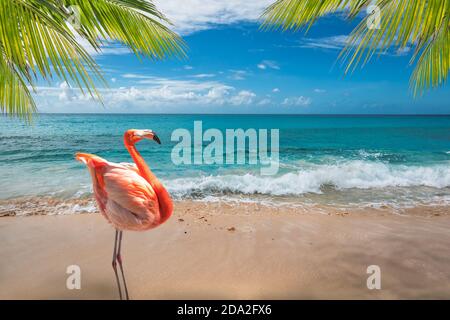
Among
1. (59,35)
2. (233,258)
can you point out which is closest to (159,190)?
(59,35)

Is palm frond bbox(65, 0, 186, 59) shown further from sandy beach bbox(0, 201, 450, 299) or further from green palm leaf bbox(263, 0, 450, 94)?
sandy beach bbox(0, 201, 450, 299)

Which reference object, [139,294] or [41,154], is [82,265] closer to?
[139,294]

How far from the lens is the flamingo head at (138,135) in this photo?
3.39 feet

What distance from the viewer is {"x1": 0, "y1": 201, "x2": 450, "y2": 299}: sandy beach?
1.88 meters

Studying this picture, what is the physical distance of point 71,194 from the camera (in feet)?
15.7

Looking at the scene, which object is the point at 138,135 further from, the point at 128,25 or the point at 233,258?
the point at 233,258

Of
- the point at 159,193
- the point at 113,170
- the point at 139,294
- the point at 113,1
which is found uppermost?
the point at 113,1

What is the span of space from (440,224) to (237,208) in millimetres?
2631

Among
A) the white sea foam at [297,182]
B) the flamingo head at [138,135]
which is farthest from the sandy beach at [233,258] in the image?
the white sea foam at [297,182]

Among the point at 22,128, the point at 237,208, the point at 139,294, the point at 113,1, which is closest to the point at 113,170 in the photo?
the point at 113,1

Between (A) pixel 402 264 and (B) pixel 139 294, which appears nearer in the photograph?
(B) pixel 139 294

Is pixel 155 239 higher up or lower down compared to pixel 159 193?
lower down

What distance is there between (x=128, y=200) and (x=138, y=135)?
26 centimetres

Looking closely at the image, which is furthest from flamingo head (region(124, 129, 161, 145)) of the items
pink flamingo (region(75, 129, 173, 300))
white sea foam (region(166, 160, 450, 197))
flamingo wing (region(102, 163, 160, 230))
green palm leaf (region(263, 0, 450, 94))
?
white sea foam (region(166, 160, 450, 197))
